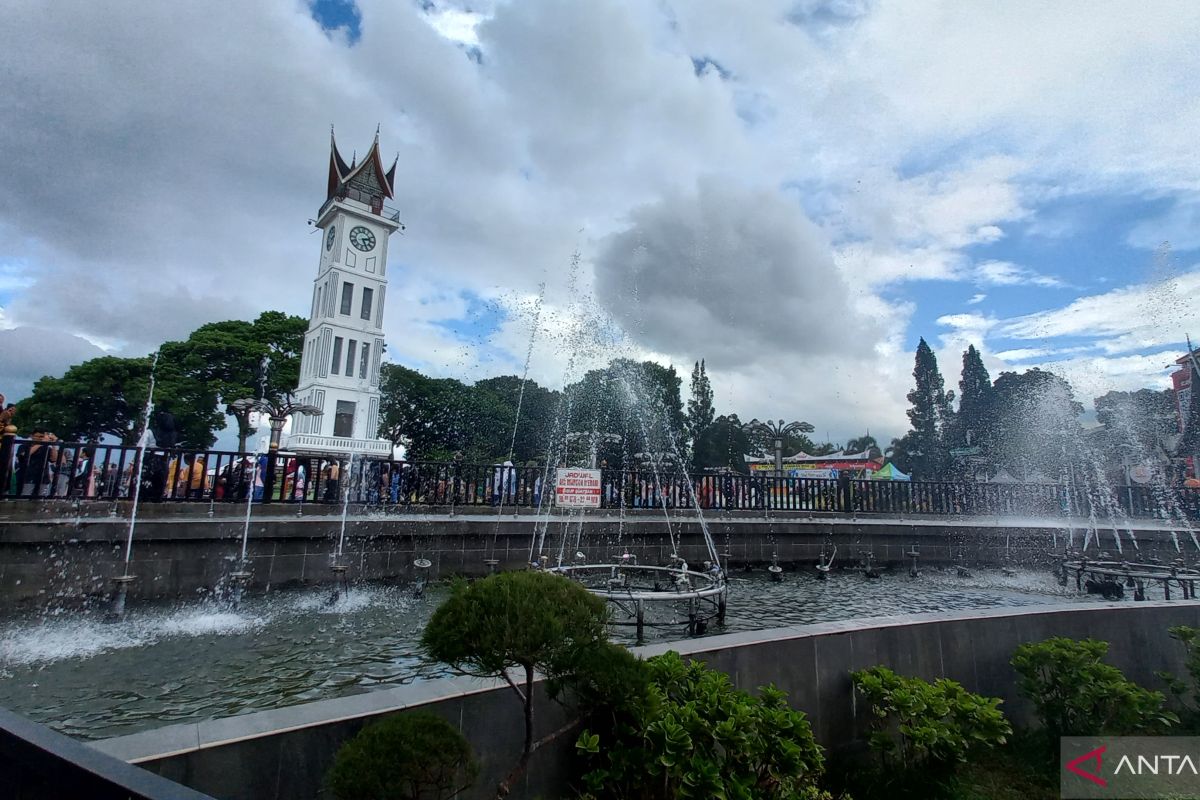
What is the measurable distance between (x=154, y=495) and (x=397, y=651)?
6241 millimetres

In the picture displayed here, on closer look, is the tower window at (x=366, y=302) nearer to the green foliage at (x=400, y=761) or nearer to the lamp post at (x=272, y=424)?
the lamp post at (x=272, y=424)

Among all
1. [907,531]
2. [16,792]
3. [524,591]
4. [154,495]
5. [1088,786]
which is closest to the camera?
[16,792]

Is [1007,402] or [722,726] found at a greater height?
[1007,402]

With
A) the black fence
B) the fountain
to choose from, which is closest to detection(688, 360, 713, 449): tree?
the black fence

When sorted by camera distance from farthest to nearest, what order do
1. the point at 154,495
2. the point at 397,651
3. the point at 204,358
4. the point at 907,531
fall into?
1. the point at 204,358
2. the point at 907,531
3. the point at 154,495
4. the point at 397,651

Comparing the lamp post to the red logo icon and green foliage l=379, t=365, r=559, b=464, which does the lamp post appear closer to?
the red logo icon

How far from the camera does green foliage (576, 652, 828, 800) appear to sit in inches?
125

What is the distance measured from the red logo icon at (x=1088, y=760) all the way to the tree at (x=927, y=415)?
2146 inches

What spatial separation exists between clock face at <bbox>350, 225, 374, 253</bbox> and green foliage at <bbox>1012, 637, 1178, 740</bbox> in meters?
43.4

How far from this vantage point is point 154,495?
376 inches

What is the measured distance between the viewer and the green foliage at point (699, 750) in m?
3.16

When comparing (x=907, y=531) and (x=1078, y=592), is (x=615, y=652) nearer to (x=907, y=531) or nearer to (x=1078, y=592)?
(x=1078, y=592)

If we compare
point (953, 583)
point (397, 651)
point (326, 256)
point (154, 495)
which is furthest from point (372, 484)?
point (326, 256)

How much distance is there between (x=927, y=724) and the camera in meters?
3.92
